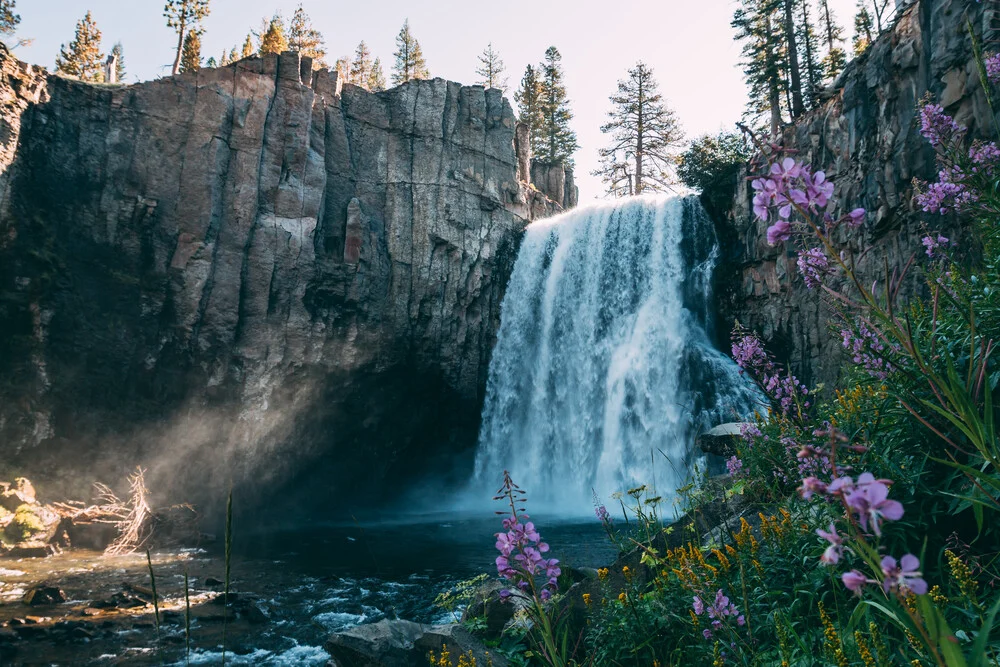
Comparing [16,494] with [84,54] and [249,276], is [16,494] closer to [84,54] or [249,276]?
[249,276]

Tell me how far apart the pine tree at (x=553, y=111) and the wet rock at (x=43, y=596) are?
135 ft

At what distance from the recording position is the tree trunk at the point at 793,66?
72.3 ft

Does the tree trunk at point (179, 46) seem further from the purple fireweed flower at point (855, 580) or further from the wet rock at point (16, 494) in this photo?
the purple fireweed flower at point (855, 580)

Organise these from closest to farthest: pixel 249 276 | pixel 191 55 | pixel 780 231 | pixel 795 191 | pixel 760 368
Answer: pixel 795 191 < pixel 780 231 < pixel 760 368 < pixel 249 276 < pixel 191 55

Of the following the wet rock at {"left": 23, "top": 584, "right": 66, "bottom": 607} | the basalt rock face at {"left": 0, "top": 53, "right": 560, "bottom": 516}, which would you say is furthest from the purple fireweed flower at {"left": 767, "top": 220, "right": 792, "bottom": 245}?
the basalt rock face at {"left": 0, "top": 53, "right": 560, "bottom": 516}

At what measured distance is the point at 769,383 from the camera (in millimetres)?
4508

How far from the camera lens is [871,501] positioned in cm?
103

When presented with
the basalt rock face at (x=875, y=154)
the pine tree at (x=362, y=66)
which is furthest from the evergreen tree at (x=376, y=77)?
the basalt rock face at (x=875, y=154)

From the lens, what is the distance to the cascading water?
18.9m

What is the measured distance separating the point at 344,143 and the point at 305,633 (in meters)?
19.3

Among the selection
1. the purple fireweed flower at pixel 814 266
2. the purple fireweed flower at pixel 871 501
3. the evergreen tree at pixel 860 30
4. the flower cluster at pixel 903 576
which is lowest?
the flower cluster at pixel 903 576

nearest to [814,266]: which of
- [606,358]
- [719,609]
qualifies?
[719,609]

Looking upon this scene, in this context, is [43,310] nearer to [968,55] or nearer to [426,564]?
[426,564]

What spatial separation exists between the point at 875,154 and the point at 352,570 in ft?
55.9
